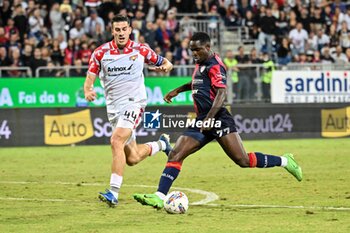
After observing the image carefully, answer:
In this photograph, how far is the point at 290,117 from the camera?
83.2ft

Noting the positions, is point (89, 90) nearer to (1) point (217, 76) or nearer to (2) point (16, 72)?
(1) point (217, 76)

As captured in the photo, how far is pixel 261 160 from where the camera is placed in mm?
12398

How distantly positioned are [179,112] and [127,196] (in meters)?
10.8

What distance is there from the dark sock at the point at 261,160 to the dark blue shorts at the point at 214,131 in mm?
593

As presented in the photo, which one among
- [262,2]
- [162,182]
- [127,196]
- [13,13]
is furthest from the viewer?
[262,2]

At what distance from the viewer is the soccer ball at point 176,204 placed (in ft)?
36.8

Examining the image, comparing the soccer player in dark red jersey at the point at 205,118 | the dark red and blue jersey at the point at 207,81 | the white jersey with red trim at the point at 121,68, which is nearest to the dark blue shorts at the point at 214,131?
the soccer player in dark red jersey at the point at 205,118

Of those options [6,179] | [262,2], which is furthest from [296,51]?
[6,179]

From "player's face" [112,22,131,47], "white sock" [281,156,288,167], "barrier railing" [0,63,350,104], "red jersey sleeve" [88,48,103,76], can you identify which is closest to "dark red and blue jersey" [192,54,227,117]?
"player's face" [112,22,131,47]

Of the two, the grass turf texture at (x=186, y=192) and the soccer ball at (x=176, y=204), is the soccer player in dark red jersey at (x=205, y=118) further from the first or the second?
the grass turf texture at (x=186, y=192)

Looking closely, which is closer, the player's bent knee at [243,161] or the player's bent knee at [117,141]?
the player's bent knee at [243,161]

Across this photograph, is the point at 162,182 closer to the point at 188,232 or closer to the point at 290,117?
the point at 188,232

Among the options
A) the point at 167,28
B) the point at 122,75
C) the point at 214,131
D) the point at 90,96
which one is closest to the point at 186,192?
the point at 122,75

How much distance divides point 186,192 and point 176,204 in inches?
112
